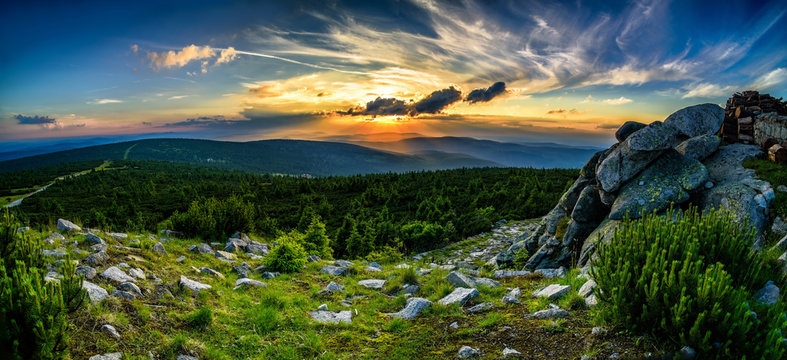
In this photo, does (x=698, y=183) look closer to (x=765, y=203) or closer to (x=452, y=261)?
(x=765, y=203)

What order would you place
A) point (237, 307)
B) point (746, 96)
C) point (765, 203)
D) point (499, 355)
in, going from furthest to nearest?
point (746, 96), point (765, 203), point (237, 307), point (499, 355)

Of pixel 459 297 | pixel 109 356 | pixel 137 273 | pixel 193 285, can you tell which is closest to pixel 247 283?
pixel 193 285

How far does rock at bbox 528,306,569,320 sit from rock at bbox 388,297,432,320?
2374 mm

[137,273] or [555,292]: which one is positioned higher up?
[137,273]

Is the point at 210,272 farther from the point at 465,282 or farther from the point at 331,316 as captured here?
the point at 465,282

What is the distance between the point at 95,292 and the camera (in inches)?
227

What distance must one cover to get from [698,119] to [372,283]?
46.6 feet

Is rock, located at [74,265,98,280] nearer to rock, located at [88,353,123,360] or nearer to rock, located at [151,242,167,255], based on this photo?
rock, located at [88,353,123,360]

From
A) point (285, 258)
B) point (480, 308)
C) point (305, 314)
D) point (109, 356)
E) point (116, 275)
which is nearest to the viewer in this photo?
point (109, 356)

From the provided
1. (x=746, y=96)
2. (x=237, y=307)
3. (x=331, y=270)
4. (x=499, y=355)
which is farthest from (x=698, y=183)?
(x=237, y=307)

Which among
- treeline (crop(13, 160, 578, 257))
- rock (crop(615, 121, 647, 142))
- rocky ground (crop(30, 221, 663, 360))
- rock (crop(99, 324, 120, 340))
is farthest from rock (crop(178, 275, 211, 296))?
rock (crop(615, 121, 647, 142))

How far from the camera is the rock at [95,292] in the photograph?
5548 mm

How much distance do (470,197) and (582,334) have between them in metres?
28.4

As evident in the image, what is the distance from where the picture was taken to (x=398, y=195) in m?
38.4
